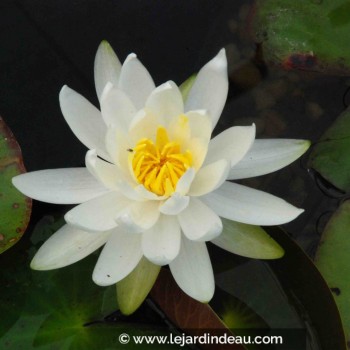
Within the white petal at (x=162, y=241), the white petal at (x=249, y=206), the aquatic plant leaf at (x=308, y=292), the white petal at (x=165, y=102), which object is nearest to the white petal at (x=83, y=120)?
the white petal at (x=165, y=102)

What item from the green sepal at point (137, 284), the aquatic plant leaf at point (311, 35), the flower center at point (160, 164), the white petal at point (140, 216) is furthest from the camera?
the aquatic plant leaf at point (311, 35)

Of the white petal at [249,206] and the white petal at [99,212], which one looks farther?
the white petal at [249,206]

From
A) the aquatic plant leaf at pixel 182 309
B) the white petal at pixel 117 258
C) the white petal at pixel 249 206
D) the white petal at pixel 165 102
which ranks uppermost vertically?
the white petal at pixel 165 102

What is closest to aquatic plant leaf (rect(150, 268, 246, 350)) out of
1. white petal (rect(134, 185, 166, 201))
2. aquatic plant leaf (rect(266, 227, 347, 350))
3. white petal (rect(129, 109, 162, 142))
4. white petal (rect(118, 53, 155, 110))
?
aquatic plant leaf (rect(266, 227, 347, 350))

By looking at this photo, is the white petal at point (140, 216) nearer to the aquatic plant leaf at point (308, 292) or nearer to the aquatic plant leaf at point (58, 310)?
the aquatic plant leaf at point (58, 310)

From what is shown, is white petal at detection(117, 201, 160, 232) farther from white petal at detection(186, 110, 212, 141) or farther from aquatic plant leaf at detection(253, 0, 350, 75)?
aquatic plant leaf at detection(253, 0, 350, 75)

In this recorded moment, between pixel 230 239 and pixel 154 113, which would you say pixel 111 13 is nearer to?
pixel 154 113
